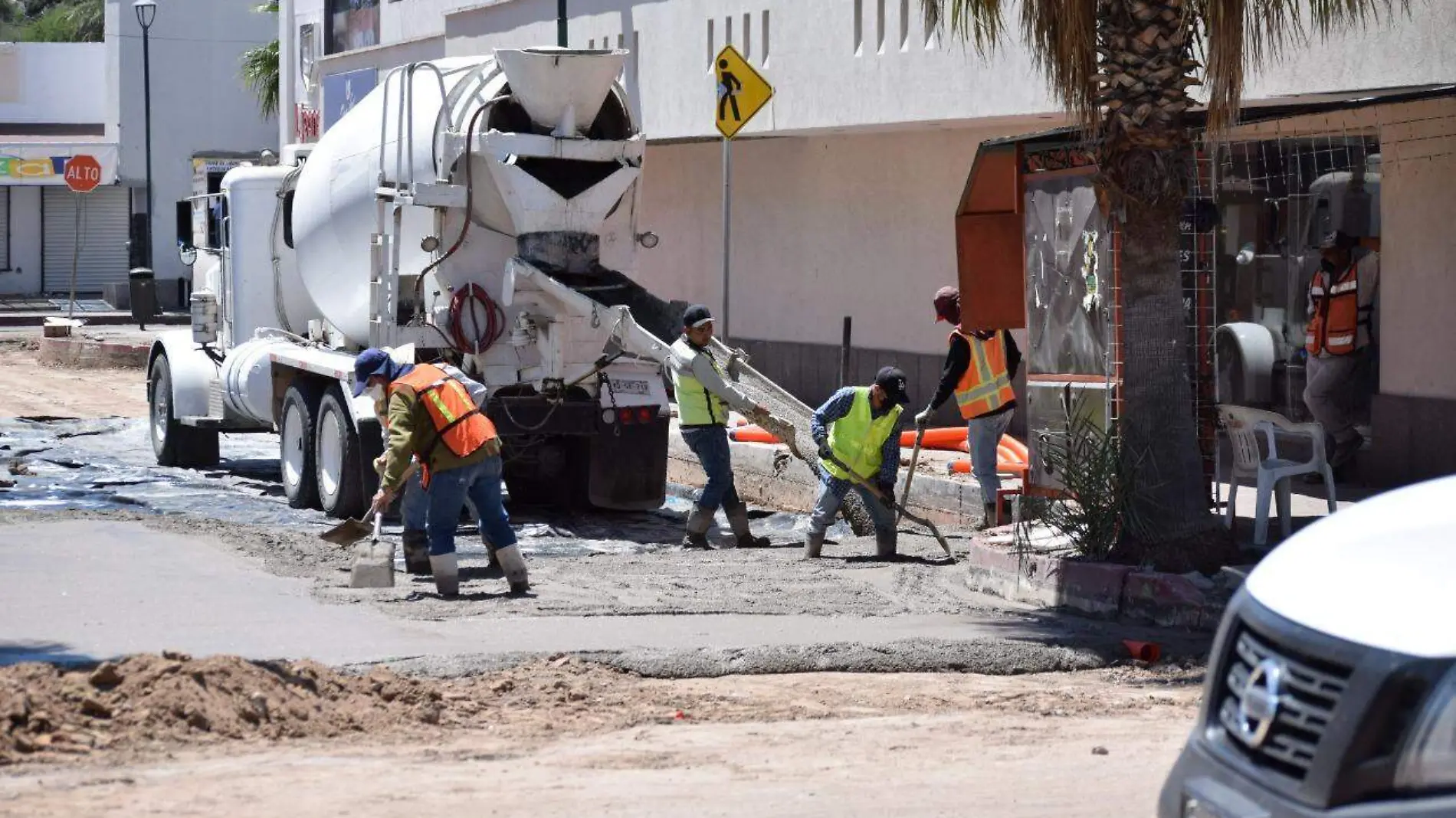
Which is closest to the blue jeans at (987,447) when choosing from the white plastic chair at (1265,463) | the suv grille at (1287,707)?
the white plastic chair at (1265,463)

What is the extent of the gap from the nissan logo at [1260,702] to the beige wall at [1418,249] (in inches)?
394

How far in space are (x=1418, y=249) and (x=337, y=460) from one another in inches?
315

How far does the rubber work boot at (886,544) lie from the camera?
1236cm

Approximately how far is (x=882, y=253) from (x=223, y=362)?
663cm

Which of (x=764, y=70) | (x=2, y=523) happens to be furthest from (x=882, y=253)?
(x=2, y=523)

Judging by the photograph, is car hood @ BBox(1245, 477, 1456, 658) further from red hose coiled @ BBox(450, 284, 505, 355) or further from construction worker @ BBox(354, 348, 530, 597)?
red hose coiled @ BBox(450, 284, 505, 355)

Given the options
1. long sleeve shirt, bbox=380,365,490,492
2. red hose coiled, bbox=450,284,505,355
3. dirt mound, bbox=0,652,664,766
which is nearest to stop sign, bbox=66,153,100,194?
red hose coiled, bbox=450,284,505,355

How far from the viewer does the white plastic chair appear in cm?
1067

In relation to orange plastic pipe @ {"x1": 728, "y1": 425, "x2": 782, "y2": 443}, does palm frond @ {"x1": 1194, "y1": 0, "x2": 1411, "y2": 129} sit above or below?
above

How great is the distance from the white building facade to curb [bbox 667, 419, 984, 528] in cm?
235

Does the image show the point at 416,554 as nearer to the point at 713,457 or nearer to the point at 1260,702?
the point at 713,457

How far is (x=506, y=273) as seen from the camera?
14086mm

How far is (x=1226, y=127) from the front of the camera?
1045cm

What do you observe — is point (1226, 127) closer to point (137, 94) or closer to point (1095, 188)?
point (1095, 188)
